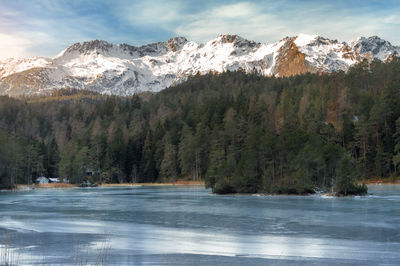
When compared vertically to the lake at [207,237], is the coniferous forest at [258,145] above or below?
above

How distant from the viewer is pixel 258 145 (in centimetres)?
7219

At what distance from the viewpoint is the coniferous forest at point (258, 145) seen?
227ft

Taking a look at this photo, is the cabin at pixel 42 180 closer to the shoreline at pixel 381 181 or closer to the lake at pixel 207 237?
the shoreline at pixel 381 181

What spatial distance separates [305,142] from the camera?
73.3m

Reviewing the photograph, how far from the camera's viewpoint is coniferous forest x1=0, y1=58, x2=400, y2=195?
227 ft

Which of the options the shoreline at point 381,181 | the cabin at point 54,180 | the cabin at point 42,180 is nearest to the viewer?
the shoreline at point 381,181

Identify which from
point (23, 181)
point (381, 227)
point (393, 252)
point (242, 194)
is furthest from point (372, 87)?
point (393, 252)

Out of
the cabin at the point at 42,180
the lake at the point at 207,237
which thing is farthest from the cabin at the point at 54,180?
the lake at the point at 207,237

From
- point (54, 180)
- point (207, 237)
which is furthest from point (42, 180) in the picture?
point (207, 237)

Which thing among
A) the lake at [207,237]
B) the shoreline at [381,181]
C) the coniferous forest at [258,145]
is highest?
the coniferous forest at [258,145]

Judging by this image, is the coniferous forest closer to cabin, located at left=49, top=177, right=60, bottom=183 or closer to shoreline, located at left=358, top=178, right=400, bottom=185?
shoreline, located at left=358, top=178, right=400, bottom=185

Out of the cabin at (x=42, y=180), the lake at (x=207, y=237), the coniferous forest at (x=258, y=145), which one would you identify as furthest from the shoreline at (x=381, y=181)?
the cabin at (x=42, y=180)

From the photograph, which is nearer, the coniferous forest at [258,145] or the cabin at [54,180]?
the coniferous forest at [258,145]

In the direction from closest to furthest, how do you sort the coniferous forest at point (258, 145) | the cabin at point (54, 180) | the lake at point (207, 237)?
the lake at point (207, 237) < the coniferous forest at point (258, 145) < the cabin at point (54, 180)
